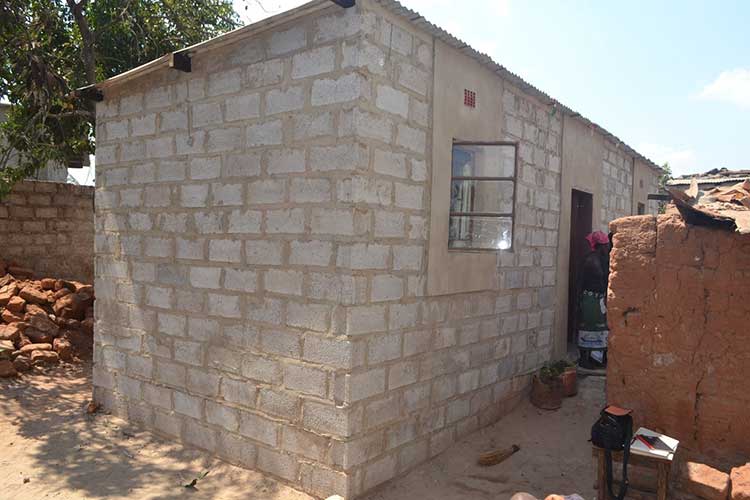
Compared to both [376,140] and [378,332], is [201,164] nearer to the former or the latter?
[376,140]

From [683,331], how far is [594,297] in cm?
276

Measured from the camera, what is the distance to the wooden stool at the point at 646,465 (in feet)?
10.4

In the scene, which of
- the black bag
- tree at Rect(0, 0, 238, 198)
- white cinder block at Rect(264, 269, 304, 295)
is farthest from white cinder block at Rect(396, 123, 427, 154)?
tree at Rect(0, 0, 238, 198)

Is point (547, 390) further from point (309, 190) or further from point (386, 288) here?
point (309, 190)

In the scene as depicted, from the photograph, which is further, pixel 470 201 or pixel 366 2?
pixel 470 201

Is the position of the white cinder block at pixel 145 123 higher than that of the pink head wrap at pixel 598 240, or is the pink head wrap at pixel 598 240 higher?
the white cinder block at pixel 145 123

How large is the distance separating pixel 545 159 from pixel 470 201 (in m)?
1.57

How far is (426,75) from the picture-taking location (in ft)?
13.8

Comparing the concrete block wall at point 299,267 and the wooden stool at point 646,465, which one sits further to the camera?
the concrete block wall at point 299,267

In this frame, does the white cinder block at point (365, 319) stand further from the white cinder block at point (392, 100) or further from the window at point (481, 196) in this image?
the white cinder block at point (392, 100)

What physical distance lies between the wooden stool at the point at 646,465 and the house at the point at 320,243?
1.39m

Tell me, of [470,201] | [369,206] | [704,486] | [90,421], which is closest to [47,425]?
[90,421]

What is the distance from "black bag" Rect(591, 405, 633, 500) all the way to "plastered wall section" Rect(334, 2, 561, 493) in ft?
4.60

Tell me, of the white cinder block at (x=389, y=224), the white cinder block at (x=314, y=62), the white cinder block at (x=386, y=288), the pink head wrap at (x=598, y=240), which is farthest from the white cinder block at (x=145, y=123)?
the pink head wrap at (x=598, y=240)
